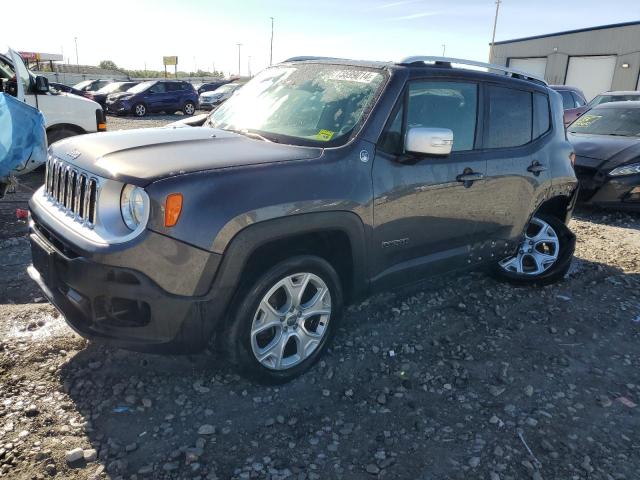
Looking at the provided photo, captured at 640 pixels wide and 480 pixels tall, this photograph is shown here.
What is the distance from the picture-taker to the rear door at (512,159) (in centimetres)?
389

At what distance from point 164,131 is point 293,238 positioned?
1.24 metres

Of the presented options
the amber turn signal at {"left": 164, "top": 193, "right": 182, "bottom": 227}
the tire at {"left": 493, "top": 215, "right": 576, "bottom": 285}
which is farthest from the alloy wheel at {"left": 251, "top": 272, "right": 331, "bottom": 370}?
the tire at {"left": 493, "top": 215, "right": 576, "bottom": 285}

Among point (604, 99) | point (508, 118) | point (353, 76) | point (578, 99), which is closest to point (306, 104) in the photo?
point (353, 76)

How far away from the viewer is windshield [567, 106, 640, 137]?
8.27 metres

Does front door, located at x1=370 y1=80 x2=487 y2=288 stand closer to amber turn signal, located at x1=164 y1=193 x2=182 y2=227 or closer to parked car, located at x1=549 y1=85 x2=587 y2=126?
amber turn signal, located at x1=164 y1=193 x2=182 y2=227

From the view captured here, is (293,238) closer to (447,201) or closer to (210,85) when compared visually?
(447,201)

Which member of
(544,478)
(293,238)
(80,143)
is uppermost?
(80,143)

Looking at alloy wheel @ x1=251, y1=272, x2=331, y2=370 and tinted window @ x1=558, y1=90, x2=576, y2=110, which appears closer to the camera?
alloy wheel @ x1=251, y1=272, x2=331, y2=370

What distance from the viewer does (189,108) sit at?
2469cm

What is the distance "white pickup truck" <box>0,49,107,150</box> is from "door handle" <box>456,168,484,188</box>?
6.76 meters

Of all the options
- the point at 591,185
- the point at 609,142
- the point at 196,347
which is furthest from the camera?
the point at 609,142

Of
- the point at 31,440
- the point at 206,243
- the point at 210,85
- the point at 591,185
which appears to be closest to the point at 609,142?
the point at 591,185

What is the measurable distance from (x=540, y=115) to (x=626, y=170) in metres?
3.60

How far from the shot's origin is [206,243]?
2465 millimetres
